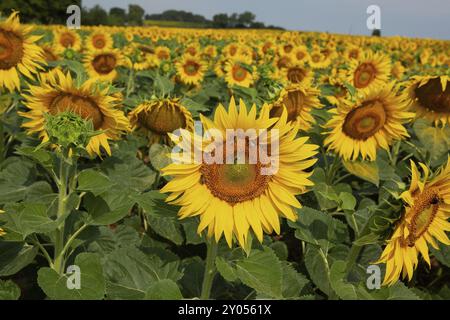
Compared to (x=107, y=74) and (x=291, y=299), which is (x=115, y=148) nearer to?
(x=291, y=299)

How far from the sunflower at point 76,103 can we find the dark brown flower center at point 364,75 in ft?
11.7

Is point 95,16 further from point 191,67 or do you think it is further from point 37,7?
point 191,67

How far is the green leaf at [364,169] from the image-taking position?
145 inches

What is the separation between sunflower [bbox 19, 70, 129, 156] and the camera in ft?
10.1

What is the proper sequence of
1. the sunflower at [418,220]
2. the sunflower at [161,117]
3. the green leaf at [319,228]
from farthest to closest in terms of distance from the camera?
the sunflower at [161,117] < the green leaf at [319,228] < the sunflower at [418,220]

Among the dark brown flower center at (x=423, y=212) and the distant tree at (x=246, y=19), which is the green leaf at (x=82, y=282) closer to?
the dark brown flower center at (x=423, y=212)

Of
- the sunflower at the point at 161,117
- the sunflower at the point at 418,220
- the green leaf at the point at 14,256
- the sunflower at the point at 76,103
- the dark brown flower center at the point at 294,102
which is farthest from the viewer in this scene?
the dark brown flower center at the point at 294,102

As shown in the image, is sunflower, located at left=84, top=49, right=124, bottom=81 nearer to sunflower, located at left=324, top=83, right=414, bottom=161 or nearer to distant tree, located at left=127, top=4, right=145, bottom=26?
sunflower, located at left=324, top=83, right=414, bottom=161

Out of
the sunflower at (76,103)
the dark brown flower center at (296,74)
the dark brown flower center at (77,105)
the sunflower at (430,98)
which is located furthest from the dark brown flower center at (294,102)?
the dark brown flower center at (296,74)

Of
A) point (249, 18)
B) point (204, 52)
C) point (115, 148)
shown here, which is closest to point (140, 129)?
point (115, 148)

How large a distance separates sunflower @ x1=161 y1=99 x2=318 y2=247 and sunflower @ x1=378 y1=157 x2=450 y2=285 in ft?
1.58

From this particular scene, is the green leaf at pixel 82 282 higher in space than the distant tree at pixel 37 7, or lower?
lower

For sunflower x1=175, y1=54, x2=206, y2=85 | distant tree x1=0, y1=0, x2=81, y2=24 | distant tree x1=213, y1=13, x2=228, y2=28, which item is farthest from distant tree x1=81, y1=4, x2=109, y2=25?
sunflower x1=175, y1=54, x2=206, y2=85

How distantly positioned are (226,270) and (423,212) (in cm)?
103
